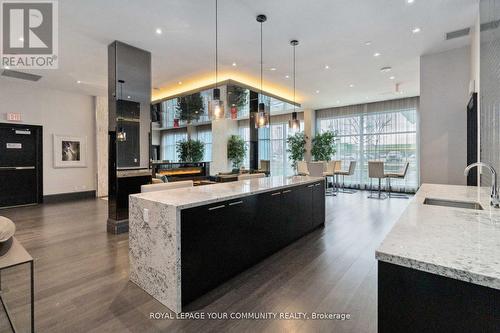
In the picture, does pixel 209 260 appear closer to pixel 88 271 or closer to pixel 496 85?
pixel 88 271

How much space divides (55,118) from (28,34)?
403 cm

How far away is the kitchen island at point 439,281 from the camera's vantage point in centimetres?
79

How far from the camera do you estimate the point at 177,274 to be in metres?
2.10

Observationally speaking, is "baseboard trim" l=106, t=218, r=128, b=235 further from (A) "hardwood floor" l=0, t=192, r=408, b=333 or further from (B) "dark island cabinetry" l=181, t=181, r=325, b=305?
(B) "dark island cabinetry" l=181, t=181, r=325, b=305

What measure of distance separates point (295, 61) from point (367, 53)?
4.68ft

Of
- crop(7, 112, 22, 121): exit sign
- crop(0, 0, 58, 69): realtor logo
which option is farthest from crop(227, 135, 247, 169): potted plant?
crop(7, 112, 22, 121): exit sign

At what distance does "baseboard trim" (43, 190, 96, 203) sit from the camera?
23.9ft

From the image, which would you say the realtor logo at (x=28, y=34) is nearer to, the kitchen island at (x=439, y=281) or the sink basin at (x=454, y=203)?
the kitchen island at (x=439, y=281)

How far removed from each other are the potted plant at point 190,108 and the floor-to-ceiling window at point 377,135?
5.24m

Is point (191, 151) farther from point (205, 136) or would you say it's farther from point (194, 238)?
point (194, 238)

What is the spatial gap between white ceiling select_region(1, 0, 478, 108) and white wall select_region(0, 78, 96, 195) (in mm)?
1088

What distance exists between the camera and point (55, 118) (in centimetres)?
741

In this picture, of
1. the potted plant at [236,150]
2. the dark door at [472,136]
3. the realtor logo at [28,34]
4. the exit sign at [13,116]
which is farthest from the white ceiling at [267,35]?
the potted plant at [236,150]

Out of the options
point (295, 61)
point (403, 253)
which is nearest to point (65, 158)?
point (295, 61)
